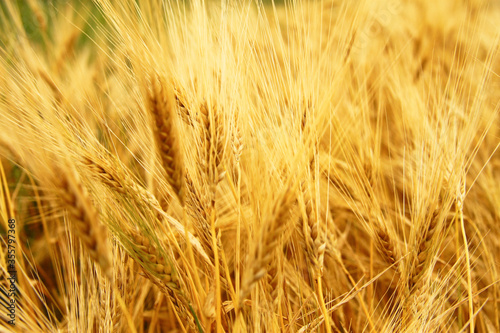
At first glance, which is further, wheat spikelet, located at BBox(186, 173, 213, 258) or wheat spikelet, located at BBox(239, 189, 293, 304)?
wheat spikelet, located at BBox(186, 173, 213, 258)

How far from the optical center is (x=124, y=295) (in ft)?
2.02

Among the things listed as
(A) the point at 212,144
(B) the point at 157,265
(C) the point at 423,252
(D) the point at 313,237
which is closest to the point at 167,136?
(A) the point at 212,144

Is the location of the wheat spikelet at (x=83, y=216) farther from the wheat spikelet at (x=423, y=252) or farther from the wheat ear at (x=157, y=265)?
the wheat spikelet at (x=423, y=252)

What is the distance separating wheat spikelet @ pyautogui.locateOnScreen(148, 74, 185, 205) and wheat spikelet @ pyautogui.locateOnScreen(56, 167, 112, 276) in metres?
0.12

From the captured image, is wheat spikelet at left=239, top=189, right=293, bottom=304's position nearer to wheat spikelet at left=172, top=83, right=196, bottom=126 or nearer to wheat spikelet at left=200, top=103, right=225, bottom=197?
wheat spikelet at left=200, top=103, right=225, bottom=197

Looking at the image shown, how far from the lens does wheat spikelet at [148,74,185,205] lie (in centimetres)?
50

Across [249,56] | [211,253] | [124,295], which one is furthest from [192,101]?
[124,295]

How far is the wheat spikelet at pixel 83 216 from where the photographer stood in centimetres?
42

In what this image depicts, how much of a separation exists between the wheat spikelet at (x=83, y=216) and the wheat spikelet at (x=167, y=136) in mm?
124

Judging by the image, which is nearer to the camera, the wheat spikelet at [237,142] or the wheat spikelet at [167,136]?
the wheat spikelet at [167,136]

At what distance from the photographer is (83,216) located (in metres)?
0.43

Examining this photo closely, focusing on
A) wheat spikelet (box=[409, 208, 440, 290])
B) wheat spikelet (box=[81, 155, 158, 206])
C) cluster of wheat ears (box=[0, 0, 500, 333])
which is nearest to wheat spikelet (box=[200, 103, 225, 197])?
cluster of wheat ears (box=[0, 0, 500, 333])

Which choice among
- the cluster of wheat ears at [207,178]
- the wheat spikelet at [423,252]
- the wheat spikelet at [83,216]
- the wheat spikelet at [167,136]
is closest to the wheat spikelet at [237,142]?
the cluster of wheat ears at [207,178]

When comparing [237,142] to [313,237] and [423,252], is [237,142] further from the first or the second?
[423,252]
